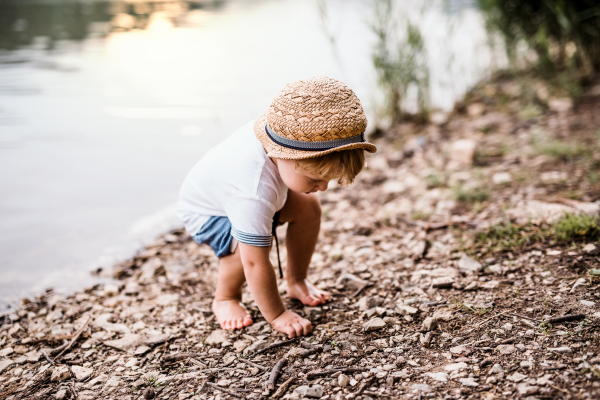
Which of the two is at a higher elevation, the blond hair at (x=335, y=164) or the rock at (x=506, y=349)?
the blond hair at (x=335, y=164)

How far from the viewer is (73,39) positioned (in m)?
10.1

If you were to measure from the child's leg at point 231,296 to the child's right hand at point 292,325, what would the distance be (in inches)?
6.6

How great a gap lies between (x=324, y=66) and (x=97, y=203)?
9.50 feet

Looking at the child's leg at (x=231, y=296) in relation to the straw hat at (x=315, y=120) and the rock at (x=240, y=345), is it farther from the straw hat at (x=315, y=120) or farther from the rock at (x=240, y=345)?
the straw hat at (x=315, y=120)

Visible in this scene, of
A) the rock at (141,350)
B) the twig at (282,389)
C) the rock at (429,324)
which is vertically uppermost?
the rock at (429,324)

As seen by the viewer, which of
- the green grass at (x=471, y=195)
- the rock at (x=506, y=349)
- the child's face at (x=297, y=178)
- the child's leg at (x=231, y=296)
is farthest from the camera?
the green grass at (x=471, y=195)

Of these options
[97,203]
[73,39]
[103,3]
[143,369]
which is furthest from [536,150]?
[103,3]

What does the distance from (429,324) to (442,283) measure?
1.09 feet

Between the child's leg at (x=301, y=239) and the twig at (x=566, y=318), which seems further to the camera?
the child's leg at (x=301, y=239)

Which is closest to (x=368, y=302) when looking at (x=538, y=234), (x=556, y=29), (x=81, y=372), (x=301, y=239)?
(x=301, y=239)

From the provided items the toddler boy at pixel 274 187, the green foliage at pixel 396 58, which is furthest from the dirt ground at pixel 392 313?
the green foliage at pixel 396 58

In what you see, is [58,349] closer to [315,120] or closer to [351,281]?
[351,281]

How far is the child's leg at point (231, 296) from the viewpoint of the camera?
7.11 ft

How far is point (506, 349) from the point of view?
1.71 meters
